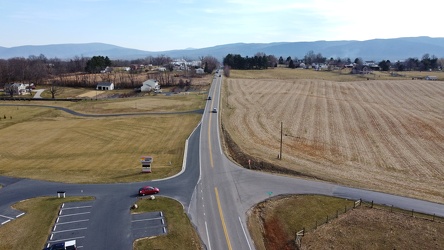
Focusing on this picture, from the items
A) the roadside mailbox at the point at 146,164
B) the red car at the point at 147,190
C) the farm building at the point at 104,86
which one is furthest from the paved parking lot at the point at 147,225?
the farm building at the point at 104,86

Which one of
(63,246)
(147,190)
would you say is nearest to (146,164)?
(147,190)

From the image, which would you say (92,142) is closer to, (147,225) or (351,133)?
(147,225)

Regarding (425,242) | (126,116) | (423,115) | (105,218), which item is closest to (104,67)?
(126,116)

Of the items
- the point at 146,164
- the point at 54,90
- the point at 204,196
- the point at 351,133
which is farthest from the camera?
the point at 54,90

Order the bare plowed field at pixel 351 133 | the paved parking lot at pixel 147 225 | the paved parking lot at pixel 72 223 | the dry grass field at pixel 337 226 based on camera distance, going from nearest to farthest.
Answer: the dry grass field at pixel 337 226
the paved parking lot at pixel 72 223
the paved parking lot at pixel 147 225
the bare plowed field at pixel 351 133

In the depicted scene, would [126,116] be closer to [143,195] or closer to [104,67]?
[143,195]

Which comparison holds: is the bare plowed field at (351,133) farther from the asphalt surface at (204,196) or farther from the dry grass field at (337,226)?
the dry grass field at (337,226)
